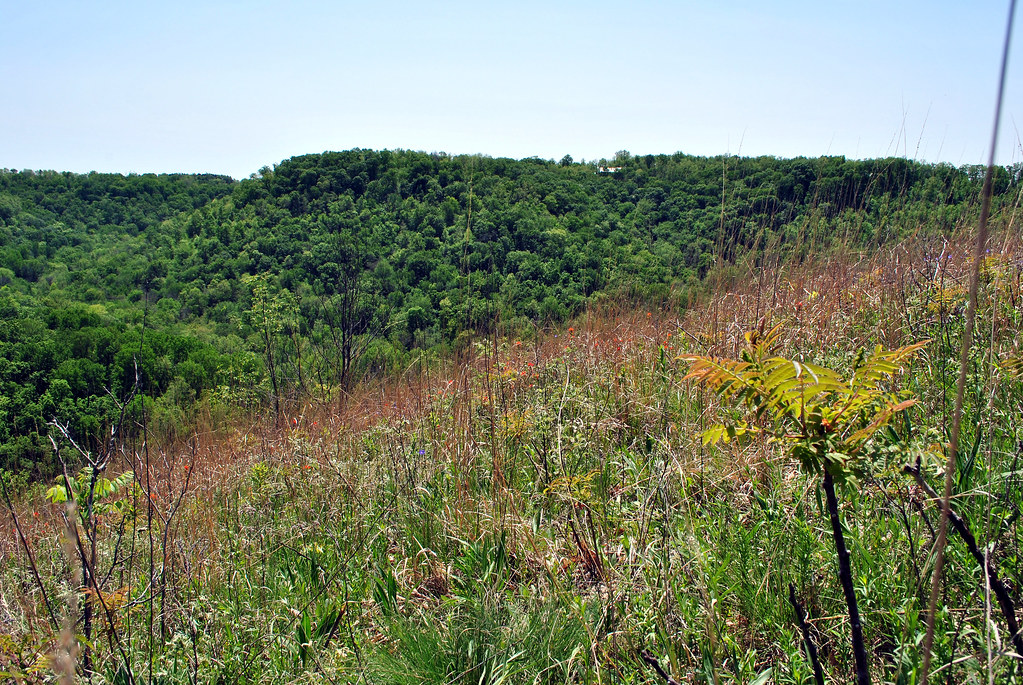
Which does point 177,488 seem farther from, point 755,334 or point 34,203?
point 34,203

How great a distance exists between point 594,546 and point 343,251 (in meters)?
22.4

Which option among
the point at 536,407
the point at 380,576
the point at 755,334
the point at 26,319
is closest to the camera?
the point at 755,334

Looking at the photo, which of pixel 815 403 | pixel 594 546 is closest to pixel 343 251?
pixel 594 546

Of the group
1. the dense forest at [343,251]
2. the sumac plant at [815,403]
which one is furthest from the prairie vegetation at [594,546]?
the dense forest at [343,251]

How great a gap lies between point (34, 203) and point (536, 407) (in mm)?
60045

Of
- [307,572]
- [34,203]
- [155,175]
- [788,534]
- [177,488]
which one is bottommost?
[177,488]

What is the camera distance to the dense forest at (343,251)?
489 centimetres

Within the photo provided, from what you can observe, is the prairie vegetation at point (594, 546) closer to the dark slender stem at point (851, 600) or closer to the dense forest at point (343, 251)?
the dark slender stem at point (851, 600)

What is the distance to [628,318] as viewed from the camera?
480 centimetres

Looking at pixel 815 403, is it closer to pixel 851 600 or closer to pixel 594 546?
pixel 851 600

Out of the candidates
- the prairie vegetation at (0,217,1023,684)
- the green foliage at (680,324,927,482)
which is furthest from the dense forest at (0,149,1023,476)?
the green foliage at (680,324,927,482)

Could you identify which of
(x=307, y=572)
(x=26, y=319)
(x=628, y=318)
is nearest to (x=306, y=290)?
(x=26, y=319)

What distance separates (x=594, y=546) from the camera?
5.66ft

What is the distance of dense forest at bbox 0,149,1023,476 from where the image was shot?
4.89 metres
